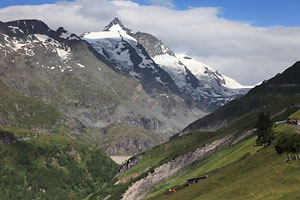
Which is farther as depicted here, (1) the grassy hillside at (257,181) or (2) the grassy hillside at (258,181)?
(2) the grassy hillside at (258,181)

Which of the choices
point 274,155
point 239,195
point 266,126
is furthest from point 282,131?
point 239,195

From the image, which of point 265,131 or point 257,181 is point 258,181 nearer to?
point 257,181

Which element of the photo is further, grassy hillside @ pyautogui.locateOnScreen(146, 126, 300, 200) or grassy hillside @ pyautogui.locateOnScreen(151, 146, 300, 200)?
grassy hillside @ pyautogui.locateOnScreen(146, 126, 300, 200)

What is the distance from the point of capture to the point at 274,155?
370 ft

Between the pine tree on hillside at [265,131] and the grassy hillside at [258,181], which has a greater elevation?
the pine tree on hillside at [265,131]

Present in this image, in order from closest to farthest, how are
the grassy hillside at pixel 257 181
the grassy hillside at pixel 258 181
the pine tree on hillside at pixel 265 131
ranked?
the grassy hillside at pixel 257 181 < the grassy hillside at pixel 258 181 < the pine tree on hillside at pixel 265 131

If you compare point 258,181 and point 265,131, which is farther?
point 265,131

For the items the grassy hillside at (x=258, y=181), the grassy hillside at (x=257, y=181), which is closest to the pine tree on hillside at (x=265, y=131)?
the grassy hillside at (x=258, y=181)

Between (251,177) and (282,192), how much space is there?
71.0 ft

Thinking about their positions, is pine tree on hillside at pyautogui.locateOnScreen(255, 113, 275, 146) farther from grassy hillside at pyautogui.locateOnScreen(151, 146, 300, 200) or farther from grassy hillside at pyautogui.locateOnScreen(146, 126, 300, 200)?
grassy hillside at pyautogui.locateOnScreen(151, 146, 300, 200)

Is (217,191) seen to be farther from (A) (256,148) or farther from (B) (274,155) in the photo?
(A) (256,148)

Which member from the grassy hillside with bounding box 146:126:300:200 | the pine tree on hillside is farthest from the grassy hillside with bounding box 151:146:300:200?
the pine tree on hillside

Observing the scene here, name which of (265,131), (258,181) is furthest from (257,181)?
(265,131)

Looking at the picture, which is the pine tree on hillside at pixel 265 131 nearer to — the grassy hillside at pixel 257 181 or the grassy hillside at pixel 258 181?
the grassy hillside at pixel 258 181
